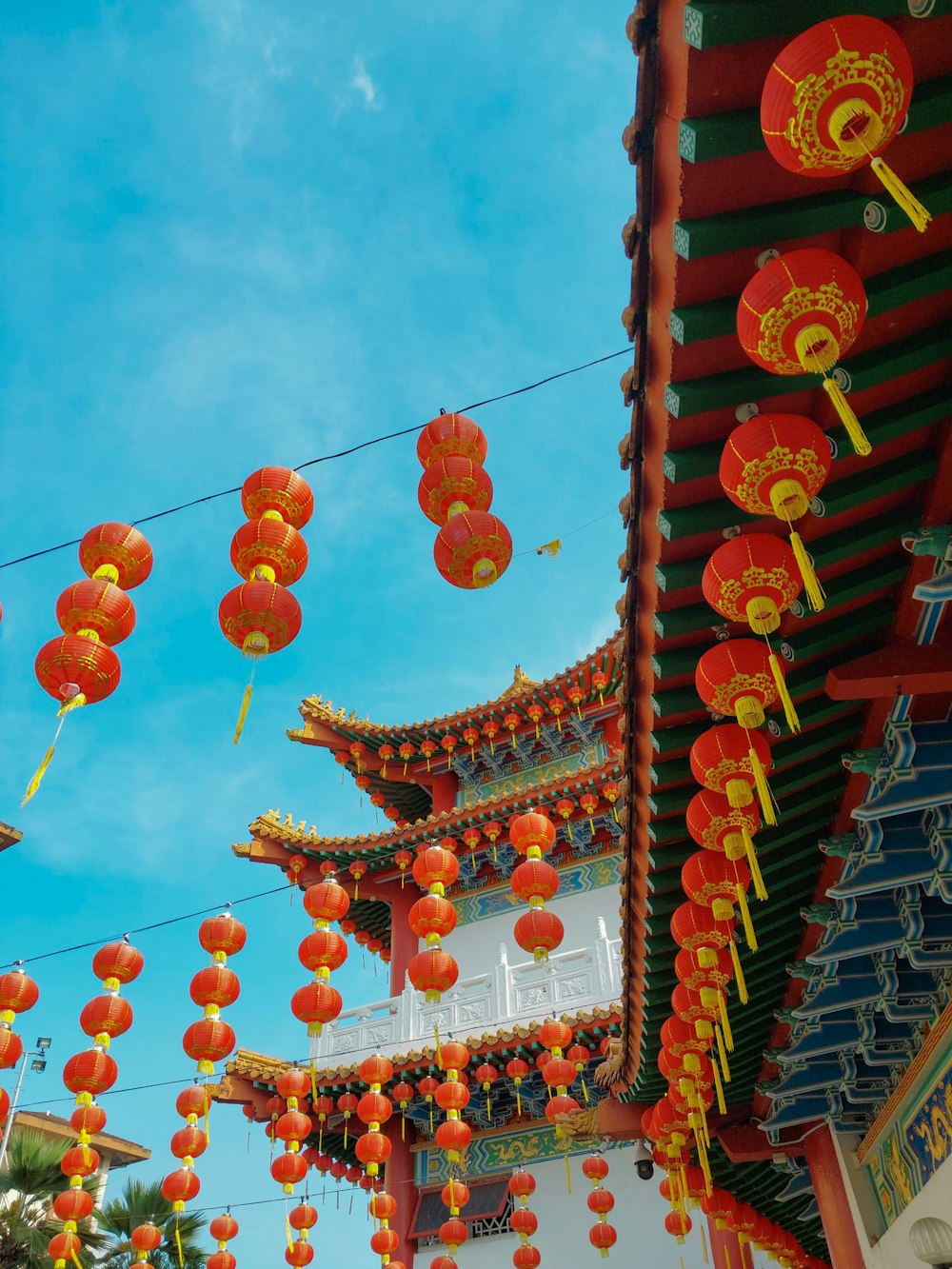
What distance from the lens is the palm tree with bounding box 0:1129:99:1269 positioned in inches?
485

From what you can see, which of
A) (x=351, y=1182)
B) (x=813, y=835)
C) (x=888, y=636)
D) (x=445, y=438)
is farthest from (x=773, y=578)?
(x=351, y=1182)

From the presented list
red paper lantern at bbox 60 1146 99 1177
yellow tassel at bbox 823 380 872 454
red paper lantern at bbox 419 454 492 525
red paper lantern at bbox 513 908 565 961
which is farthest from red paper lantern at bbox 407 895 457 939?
yellow tassel at bbox 823 380 872 454

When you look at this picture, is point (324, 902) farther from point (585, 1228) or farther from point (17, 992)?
point (585, 1228)

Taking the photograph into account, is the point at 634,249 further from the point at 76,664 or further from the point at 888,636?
the point at 76,664

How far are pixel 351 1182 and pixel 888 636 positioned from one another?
12.5m

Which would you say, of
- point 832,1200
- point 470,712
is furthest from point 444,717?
point 832,1200

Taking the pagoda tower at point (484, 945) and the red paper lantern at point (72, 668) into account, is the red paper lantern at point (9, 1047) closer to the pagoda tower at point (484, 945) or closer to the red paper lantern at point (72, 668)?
the pagoda tower at point (484, 945)

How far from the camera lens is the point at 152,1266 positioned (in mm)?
13398

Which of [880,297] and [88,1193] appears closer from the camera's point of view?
[880,297]

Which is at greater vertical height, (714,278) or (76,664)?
(76,664)

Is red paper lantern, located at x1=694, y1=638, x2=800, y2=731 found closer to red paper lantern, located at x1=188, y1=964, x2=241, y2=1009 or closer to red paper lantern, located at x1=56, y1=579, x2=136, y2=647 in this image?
red paper lantern, located at x1=56, y1=579, x2=136, y2=647

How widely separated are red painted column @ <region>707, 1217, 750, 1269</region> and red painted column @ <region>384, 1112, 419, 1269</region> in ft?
14.6

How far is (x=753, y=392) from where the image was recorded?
3340 millimetres

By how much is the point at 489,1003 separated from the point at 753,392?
35.1 feet
